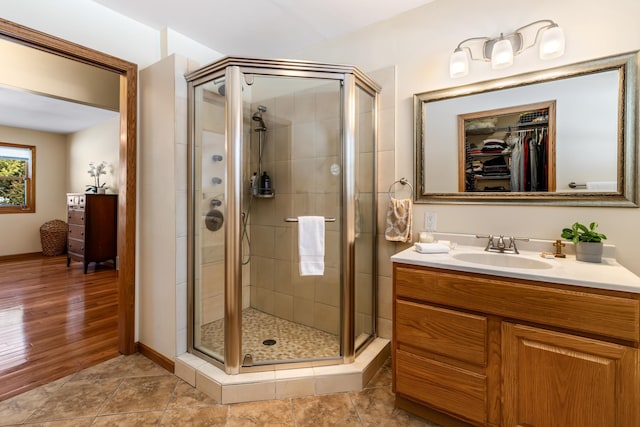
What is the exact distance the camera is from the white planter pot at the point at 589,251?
1.46 metres

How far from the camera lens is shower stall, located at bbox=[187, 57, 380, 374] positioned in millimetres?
1819

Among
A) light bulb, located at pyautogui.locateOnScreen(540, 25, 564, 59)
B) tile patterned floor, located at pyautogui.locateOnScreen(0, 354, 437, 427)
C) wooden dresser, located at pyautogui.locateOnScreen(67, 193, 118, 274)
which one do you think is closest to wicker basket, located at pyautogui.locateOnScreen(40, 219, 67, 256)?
wooden dresser, located at pyautogui.locateOnScreen(67, 193, 118, 274)

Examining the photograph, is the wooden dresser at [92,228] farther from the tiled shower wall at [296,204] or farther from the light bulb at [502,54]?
the light bulb at [502,54]

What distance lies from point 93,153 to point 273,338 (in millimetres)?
5482

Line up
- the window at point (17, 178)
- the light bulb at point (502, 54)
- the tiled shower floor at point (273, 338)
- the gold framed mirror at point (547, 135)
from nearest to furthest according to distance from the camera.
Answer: the gold framed mirror at point (547, 135) → the light bulb at point (502, 54) → the tiled shower floor at point (273, 338) → the window at point (17, 178)

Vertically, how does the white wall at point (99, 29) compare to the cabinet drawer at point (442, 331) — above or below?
above

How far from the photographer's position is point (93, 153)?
5.59m

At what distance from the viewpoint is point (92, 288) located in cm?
388

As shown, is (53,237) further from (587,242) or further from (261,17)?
(587,242)

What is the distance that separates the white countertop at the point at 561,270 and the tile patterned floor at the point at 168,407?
2.77 feet

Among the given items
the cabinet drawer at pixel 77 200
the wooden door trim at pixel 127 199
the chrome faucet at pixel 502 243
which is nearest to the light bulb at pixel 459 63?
the chrome faucet at pixel 502 243

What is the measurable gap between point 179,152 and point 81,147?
5.36 meters

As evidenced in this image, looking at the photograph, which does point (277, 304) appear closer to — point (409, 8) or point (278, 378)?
point (278, 378)

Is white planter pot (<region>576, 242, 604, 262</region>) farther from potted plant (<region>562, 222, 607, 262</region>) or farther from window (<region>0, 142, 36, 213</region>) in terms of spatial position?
window (<region>0, 142, 36, 213</region>)
